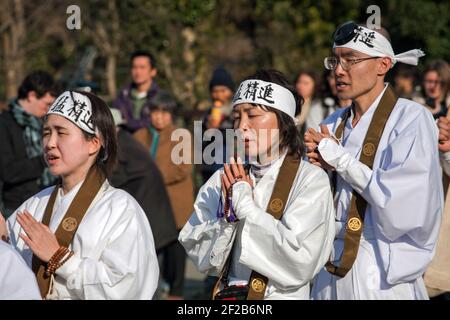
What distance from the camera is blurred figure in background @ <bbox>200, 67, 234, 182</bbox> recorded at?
7.80 m

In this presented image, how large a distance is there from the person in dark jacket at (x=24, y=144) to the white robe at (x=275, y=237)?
2.64 meters

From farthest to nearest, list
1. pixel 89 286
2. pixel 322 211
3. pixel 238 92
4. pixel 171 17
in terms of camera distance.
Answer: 1. pixel 171 17
2. pixel 238 92
3. pixel 322 211
4. pixel 89 286

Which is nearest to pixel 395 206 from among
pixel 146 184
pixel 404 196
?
pixel 404 196

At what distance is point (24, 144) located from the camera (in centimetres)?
701

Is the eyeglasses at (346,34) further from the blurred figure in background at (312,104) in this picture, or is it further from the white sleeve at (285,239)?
the blurred figure in background at (312,104)

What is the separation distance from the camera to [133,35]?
13.6 metres

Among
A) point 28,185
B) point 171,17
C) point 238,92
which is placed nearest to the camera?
point 238,92

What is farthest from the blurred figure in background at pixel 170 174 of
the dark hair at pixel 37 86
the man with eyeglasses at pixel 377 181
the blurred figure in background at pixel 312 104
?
the man with eyeglasses at pixel 377 181

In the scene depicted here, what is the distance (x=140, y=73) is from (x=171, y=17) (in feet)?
14.9

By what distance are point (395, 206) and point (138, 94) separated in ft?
14.6

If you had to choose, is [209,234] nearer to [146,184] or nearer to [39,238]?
[39,238]

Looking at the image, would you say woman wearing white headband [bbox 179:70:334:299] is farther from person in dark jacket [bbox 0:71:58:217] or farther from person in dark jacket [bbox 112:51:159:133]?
person in dark jacket [bbox 112:51:159:133]
